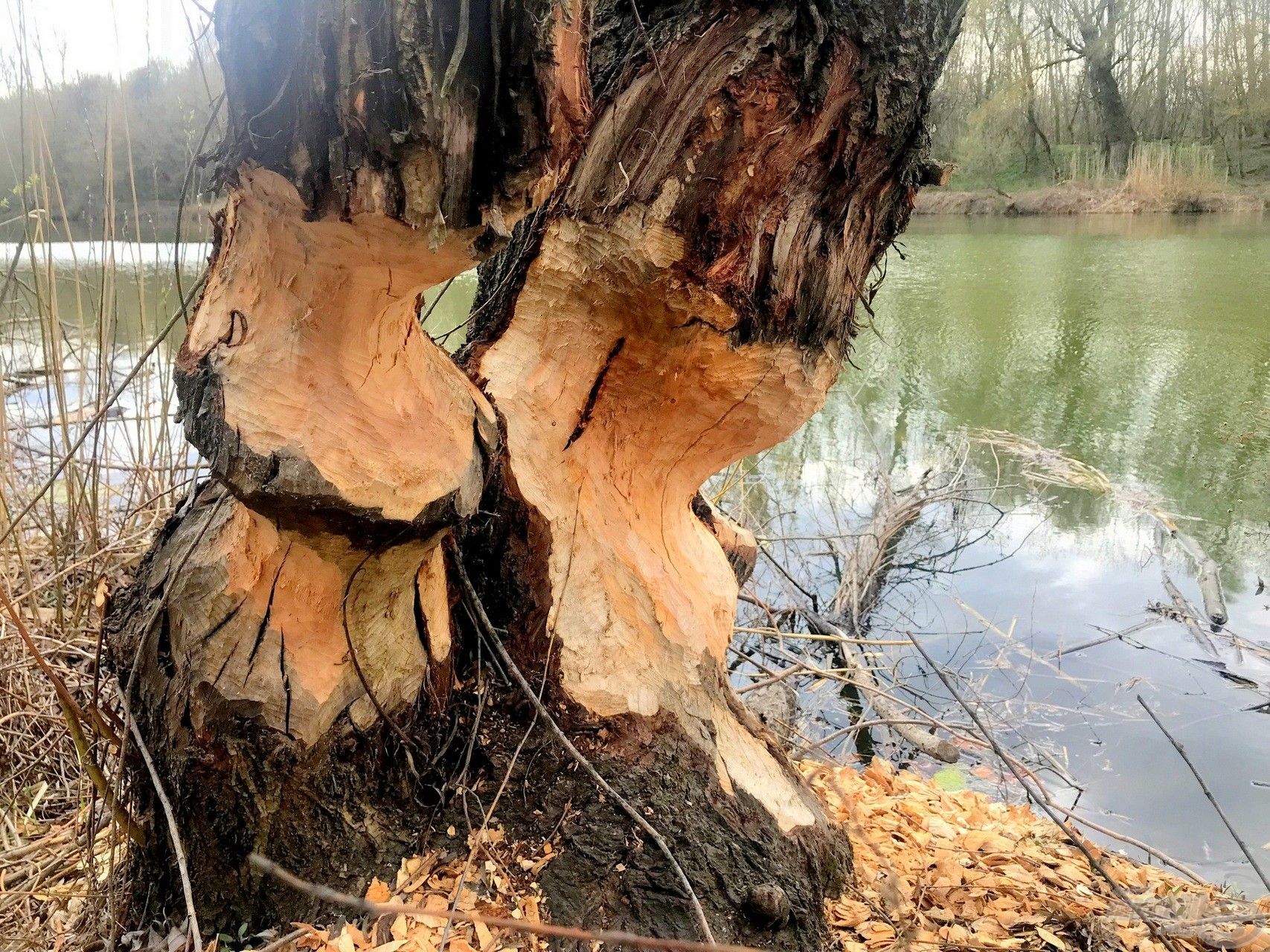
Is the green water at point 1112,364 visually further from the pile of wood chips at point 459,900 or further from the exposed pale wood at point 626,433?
the pile of wood chips at point 459,900

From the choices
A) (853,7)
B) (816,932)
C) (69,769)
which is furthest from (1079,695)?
(69,769)

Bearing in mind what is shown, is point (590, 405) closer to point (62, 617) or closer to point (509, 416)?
point (509, 416)

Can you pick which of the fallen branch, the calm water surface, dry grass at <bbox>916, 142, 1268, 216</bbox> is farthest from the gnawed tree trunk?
dry grass at <bbox>916, 142, 1268, 216</bbox>

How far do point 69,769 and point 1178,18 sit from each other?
21.7 metres

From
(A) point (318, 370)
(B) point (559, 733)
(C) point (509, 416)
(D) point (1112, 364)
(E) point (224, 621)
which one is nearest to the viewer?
(A) point (318, 370)

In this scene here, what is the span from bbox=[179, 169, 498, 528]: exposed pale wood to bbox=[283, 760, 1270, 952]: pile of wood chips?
54 centimetres

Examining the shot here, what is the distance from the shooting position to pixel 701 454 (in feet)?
5.16

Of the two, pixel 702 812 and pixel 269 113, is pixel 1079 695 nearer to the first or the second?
pixel 702 812

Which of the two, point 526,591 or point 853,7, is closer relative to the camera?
point 853,7

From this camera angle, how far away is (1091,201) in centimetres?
1523

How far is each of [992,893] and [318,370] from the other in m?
1.36

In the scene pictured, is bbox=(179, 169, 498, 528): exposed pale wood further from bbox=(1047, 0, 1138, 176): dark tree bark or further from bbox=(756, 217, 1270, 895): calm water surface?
bbox=(1047, 0, 1138, 176): dark tree bark

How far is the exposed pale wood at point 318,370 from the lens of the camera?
939mm

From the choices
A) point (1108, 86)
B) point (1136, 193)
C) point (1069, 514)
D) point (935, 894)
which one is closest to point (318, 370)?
point (935, 894)
